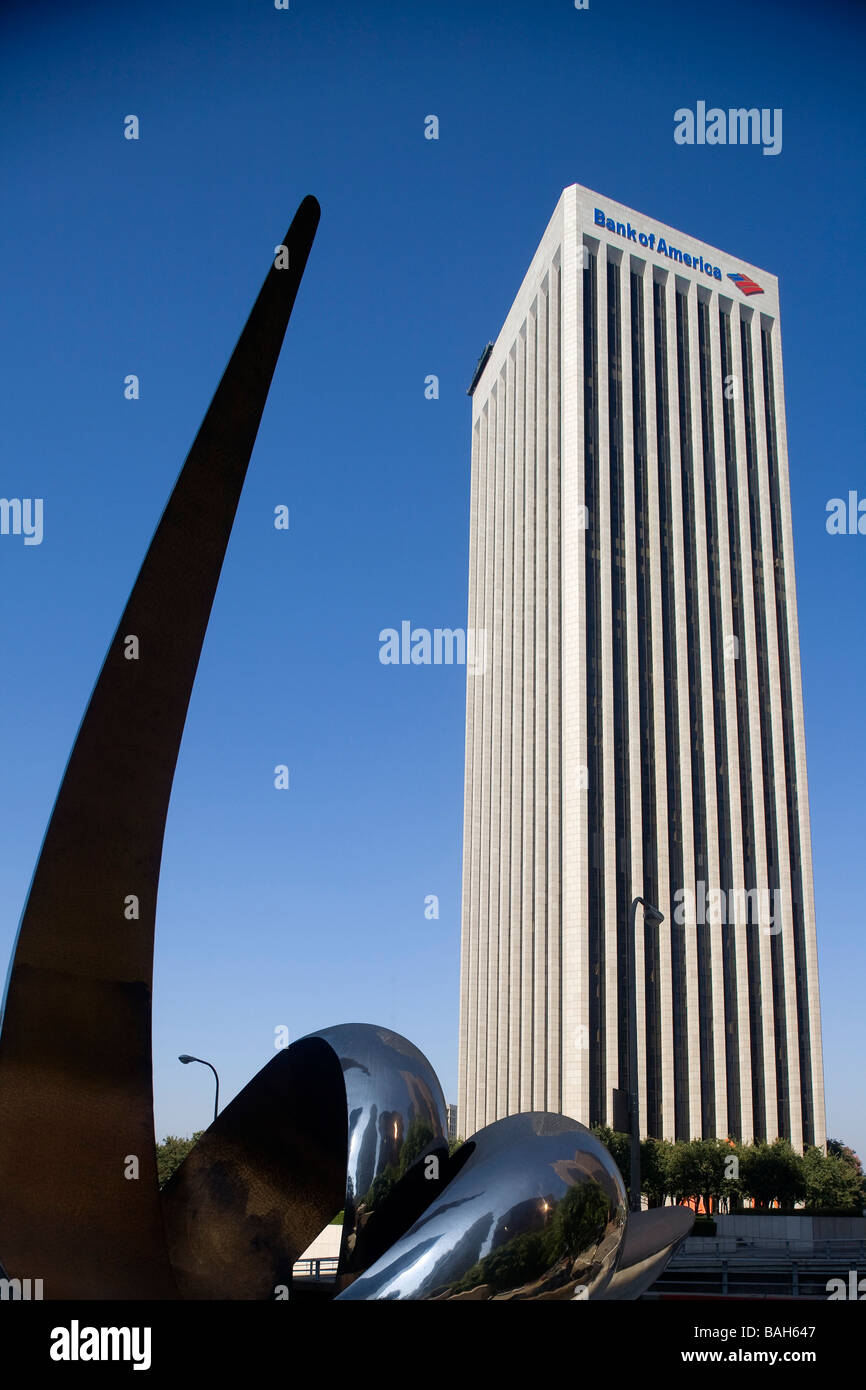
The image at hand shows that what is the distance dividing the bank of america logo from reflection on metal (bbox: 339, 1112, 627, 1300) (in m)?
79.6

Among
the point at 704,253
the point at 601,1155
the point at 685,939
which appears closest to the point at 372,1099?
the point at 601,1155

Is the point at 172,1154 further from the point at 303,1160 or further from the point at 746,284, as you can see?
the point at 746,284

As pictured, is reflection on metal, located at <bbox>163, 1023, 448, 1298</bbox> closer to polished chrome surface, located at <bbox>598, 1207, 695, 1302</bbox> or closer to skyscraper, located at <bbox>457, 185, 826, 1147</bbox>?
polished chrome surface, located at <bbox>598, 1207, 695, 1302</bbox>

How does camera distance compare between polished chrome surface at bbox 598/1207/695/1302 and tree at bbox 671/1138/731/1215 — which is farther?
tree at bbox 671/1138/731/1215

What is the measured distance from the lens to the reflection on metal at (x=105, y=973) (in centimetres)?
805

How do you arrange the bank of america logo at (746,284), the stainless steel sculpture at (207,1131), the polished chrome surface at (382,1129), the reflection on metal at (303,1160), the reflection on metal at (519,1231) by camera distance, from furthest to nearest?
the bank of america logo at (746,284)
the reflection on metal at (303,1160)
the polished chrome surface at (382,1129)
the stainless steel sculpture at (207,1131)
the reflection on metal at (519,1231)

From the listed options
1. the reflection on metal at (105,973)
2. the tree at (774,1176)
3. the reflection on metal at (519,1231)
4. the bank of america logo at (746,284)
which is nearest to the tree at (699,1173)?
the tree at (774,1176)

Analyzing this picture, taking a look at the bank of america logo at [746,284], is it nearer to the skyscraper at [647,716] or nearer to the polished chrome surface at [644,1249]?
the skyscraper at [647,716]

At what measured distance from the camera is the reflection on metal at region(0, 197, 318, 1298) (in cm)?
805

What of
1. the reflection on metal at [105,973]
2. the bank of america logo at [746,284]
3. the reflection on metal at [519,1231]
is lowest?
the reflection on metal at [519,1231]

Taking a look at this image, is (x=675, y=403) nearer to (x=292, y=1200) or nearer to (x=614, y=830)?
(x=614, y=830)

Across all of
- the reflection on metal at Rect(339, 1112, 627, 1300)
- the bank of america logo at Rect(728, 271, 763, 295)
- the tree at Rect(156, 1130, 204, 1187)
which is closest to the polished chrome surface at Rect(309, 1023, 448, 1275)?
the reflection on metal at Rect(339, 1112, 627, 1300)

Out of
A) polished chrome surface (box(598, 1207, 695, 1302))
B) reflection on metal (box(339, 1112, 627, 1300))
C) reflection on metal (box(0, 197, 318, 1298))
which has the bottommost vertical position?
polished chrome surface (box(598, 1207, 695, 1302))

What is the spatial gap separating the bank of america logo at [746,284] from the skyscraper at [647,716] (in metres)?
0.25
